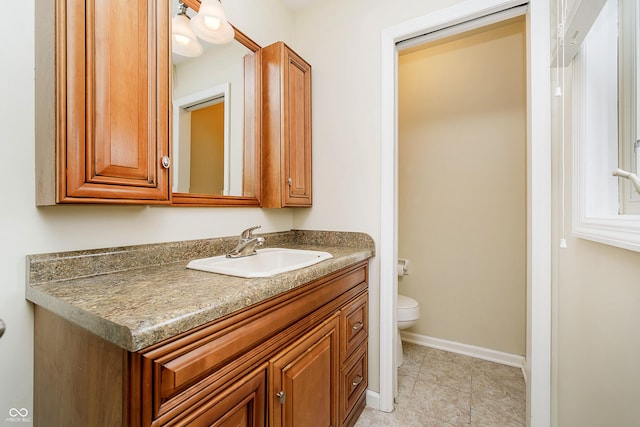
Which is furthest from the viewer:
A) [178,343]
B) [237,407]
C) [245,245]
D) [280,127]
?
[280,127]

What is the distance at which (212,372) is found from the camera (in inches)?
26.5

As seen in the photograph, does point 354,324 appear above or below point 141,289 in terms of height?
below

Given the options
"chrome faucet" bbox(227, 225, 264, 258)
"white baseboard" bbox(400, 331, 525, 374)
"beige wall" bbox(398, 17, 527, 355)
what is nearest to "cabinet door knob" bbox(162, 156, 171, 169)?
"chrome faucet" bbox(227, 225, 264, 258)

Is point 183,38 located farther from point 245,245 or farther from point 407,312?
point 407,312

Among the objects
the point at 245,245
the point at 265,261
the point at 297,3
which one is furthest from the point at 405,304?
the point at 297,3

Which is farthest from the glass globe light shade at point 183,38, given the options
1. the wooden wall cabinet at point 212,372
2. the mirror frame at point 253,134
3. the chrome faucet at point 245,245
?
the wooden wall cabinet at point 212,372

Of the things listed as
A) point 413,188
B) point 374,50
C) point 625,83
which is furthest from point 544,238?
point 374,50

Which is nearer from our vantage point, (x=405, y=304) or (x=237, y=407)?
(x=237, y=407)

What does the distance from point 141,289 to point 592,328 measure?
1366 mm

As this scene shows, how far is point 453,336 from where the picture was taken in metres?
2.23

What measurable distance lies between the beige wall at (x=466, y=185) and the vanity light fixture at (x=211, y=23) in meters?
1.70

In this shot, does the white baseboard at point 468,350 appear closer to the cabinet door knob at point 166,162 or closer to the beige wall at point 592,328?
the beige wall at point 592,328

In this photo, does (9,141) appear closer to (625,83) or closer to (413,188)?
(625,83)

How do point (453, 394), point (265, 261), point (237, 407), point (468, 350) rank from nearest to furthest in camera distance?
point (237, 407), point (265, 261), point (453, 394), point (468, 350)
